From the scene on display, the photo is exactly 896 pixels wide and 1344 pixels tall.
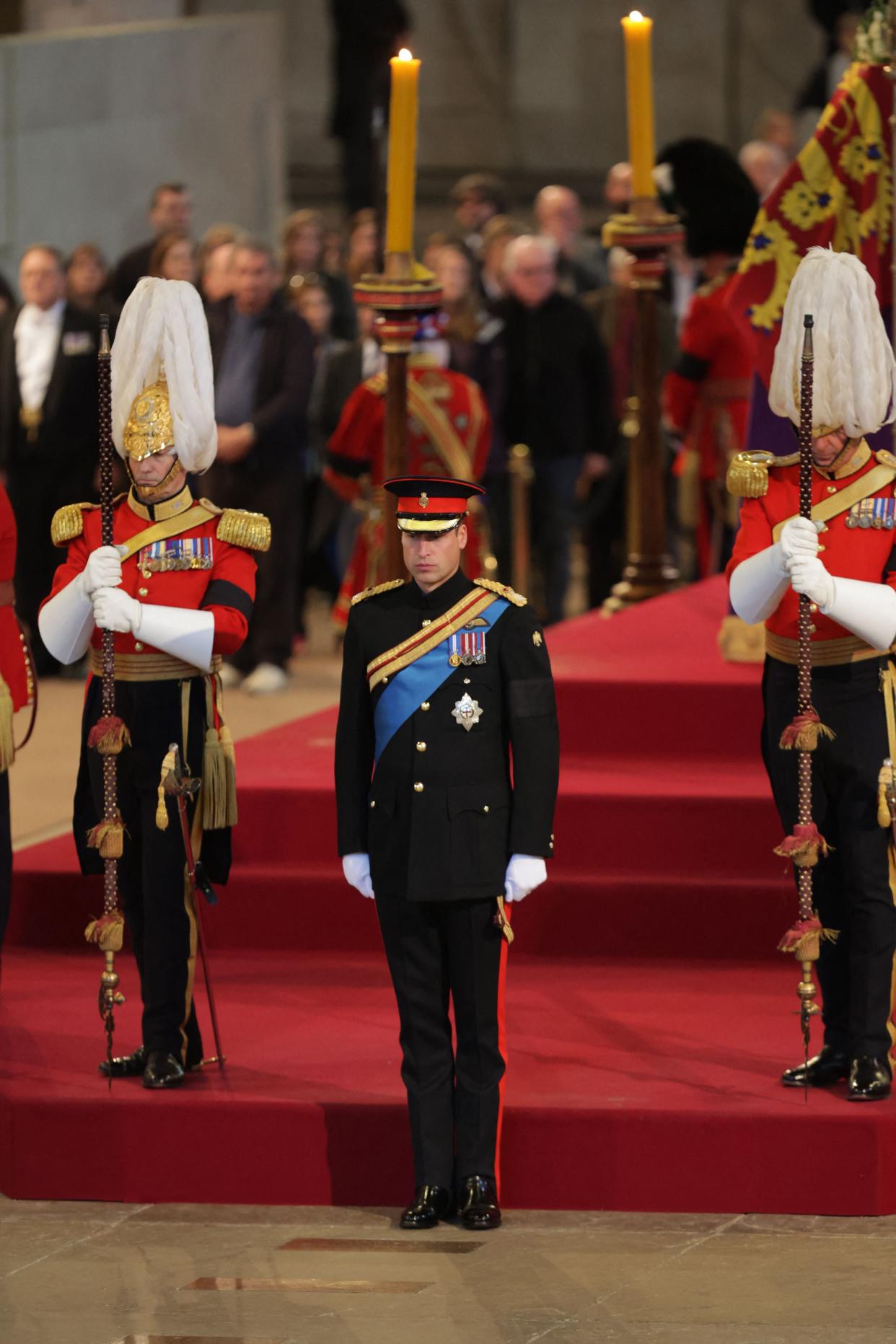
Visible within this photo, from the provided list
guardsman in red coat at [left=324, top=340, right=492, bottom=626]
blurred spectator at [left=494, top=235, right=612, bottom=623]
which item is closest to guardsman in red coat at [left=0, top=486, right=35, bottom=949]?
guardsman in red coat at [left=324, top=340, right=492, bottom=626]

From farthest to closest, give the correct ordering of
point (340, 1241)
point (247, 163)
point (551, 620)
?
point (247, 163), point (551, 620), point (340, 1241)

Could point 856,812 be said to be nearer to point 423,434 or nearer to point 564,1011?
point 564,1011

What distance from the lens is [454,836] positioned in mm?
4883

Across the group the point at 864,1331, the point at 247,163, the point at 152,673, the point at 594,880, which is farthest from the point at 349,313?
the point at 864,1331

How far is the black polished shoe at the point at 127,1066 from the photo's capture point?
17.5 ft

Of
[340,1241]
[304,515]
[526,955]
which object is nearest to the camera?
[340,1241]

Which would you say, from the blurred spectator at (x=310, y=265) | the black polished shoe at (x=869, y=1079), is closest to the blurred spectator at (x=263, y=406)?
the blurred spectator at (x=310, y=265)

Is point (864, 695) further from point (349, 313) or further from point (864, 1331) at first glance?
point (349, 313)

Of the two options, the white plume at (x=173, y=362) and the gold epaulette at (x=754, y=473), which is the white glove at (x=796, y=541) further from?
the white plume at (x=173, y=362)

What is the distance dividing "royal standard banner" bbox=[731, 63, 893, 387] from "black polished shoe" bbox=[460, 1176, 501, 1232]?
2651mm

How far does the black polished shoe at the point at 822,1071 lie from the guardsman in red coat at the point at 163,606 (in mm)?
1214

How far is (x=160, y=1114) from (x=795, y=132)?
1076 centimetres

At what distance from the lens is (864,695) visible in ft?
17.0

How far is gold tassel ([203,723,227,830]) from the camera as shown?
17.4 feet
